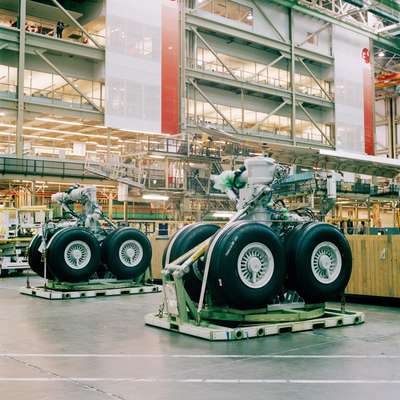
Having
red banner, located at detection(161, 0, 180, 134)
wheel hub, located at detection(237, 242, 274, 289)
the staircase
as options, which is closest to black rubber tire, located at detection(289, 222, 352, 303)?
wheel hub, located at detection(237, 242, 274, 289)

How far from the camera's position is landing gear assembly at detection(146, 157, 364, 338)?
297 inches

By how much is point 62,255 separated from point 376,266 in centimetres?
698

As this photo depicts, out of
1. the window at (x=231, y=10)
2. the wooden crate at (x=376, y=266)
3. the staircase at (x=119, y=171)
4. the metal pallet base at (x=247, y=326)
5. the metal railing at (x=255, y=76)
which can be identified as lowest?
the metal pallet base at (x=247, y=326)

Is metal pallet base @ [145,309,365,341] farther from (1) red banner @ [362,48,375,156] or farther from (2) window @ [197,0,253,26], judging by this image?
Answer: (1) red banner @ [362,48,375,156]

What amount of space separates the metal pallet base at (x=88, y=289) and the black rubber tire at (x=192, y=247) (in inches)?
171

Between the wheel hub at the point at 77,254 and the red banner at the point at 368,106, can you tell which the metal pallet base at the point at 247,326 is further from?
the red banner at the point at 368,106

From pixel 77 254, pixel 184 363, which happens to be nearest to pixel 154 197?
pixel 77 254

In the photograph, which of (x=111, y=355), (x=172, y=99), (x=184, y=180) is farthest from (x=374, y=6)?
(x=111, y=355)

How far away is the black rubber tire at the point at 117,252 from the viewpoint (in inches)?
534

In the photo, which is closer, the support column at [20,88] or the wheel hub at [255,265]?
the wheel hub at [255,265]

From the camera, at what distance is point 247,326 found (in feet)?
25.6

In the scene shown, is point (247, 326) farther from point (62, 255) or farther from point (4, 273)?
point (4, 273)

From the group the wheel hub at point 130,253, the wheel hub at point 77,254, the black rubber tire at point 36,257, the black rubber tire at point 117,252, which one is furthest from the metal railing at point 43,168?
the wheel hub at point 77,254

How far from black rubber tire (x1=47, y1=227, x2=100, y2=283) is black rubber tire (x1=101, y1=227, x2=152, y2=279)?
Result: 1.48ft
